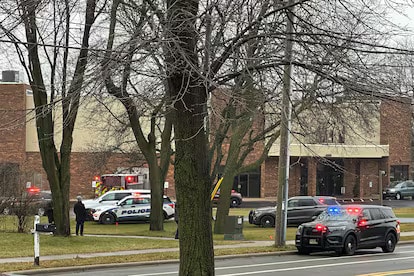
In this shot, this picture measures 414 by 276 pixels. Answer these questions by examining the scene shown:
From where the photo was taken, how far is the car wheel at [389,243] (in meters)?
23.8

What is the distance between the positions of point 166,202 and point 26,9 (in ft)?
98.3

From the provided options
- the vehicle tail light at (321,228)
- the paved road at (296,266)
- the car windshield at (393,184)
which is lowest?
the paved road at (296,266)

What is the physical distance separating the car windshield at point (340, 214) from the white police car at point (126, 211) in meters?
15.3

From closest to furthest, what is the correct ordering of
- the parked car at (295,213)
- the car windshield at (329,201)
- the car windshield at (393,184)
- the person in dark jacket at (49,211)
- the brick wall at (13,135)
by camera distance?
the person in dark jacket at (49,211), the parked car at (295,213), the car windshield at (329,201), the brick wall at (13,135), the car windshield at (393,184)

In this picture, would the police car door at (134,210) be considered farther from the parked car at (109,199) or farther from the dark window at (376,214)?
the dark window at (376,214)

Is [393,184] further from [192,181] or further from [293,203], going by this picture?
[192,181]

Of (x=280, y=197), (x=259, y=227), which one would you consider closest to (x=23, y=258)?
(x=280, y=197)

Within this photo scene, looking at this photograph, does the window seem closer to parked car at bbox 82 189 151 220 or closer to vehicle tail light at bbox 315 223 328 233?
parked car at bbox 82 189 151 220

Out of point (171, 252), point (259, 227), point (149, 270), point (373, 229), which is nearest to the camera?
point (149, 270)

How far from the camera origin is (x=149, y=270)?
58.7ft

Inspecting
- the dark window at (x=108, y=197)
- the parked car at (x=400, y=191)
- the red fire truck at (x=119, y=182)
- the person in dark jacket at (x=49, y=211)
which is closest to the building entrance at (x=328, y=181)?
the parked car at (x=400, y=191)

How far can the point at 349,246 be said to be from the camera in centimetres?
2242

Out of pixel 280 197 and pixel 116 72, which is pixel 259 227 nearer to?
pixel 280 197

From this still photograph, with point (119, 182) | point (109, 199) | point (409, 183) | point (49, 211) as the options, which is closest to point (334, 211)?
point (49, 211)
